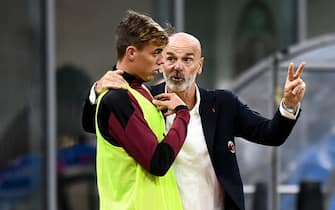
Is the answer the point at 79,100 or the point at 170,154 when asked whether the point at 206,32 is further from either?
the point at 170,154

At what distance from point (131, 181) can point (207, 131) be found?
524 millimetres

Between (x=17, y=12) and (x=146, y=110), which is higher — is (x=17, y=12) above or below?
below

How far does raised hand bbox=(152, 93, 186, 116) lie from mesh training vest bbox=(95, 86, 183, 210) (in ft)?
0.14

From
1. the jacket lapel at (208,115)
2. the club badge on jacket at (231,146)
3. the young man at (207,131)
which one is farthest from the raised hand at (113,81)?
the club badge on jacket at (231,146)

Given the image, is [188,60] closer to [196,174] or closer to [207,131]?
[207,131]

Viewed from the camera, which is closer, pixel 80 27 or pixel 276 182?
pixel 276 182

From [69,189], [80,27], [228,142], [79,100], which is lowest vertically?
[69,189]

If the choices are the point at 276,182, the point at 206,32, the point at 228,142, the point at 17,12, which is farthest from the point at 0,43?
the point at 228,142

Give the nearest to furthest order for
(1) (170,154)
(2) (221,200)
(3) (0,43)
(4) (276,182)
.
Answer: (1) (170,154) < (2) (221,200) < (4) (276,182) < (3) (0,43)

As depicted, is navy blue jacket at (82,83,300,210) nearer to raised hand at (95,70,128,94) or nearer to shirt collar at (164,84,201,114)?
shirt collar at (164,84,201,114)

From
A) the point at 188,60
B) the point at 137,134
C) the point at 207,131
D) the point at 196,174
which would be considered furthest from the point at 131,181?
the point at 188,60

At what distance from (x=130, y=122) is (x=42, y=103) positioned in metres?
6.60

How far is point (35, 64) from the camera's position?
412 inches

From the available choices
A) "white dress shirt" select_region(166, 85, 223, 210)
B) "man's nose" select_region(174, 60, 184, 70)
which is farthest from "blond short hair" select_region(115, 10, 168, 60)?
"white dress shirt" select_region(166, 85, 223, 210)
